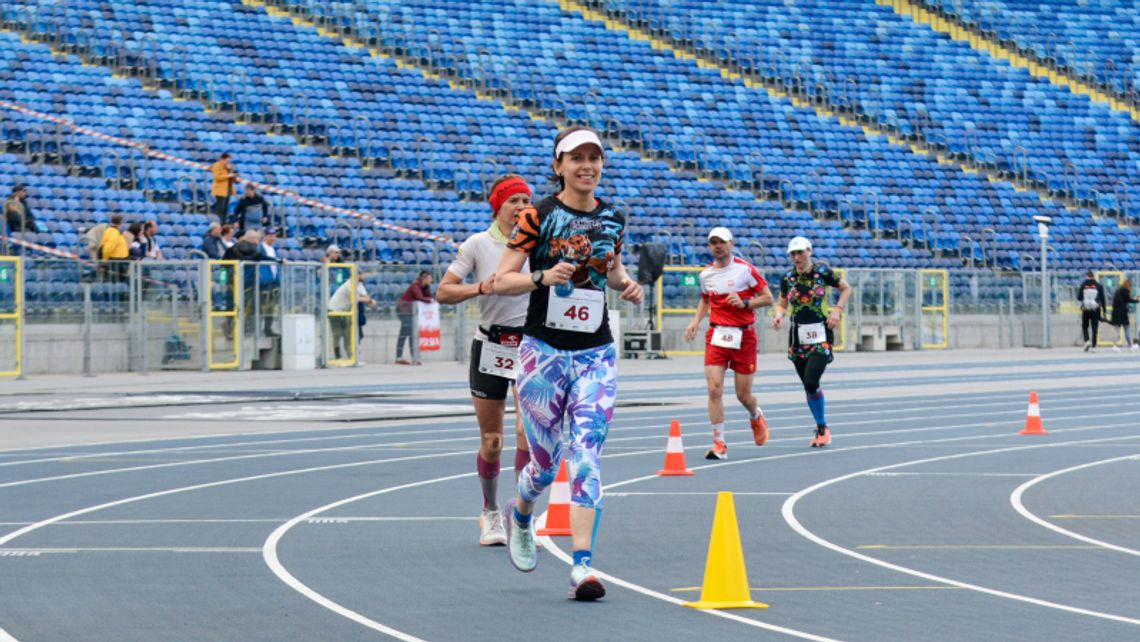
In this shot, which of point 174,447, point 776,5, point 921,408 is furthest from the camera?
point 776,5

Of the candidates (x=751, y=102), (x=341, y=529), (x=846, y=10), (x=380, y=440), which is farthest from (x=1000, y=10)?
(x=341, y=529)

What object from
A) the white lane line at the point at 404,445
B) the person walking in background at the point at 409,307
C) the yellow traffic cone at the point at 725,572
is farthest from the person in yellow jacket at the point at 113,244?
the yellow traffic cone at the point at 725,572

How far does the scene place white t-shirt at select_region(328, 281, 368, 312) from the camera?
122 ft

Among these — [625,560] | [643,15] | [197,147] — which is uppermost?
[643,15]

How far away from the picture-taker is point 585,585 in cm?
902

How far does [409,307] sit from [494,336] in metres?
27.6

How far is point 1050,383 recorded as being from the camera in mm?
33062

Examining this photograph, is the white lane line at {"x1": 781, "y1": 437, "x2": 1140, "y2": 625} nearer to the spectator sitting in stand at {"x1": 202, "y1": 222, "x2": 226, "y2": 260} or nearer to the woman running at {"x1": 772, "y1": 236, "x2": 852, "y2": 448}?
the woman running at {"x1": 772, "y1": 236, "x2": 852, "y2": 448}

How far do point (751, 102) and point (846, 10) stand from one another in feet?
24.4

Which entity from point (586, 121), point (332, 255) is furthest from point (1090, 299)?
point (332, 255)

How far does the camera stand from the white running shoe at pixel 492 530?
11484mm

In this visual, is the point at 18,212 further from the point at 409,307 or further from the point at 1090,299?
the point at 1090,299

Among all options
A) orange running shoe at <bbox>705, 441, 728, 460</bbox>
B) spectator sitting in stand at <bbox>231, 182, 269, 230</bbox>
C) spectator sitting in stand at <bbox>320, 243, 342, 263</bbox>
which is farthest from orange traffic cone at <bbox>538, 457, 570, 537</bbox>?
spectator sitting in stand at <bbox>320, 243, 342, 263</bbox>

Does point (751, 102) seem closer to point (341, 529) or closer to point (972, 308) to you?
point (972, 308)
